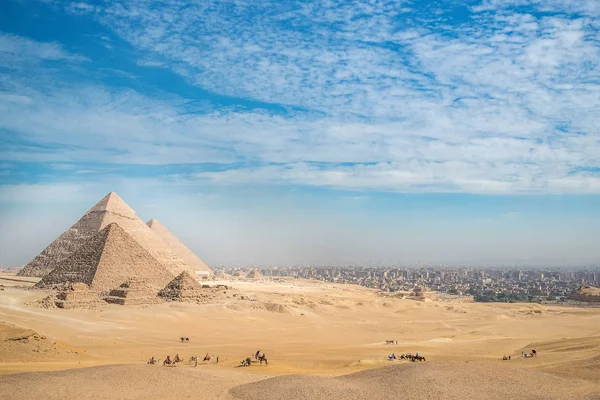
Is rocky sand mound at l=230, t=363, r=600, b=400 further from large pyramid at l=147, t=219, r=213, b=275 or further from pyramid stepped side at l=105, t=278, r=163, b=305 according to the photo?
large pyramid at l=147, t=219, r=213, b=275

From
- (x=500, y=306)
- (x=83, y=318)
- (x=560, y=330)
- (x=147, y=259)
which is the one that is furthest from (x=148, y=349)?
(x=500, y=306)

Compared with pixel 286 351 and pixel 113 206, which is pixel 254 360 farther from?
pixel 113 206

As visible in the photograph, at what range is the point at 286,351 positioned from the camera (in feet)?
74.1

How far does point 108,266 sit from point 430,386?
3223 centimetres

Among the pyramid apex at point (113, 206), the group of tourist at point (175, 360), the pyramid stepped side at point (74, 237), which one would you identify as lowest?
the group of tourist at point (175, 360)

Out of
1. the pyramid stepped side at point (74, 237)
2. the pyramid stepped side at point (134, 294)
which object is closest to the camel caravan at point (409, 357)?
the pyramid stepped side at point (134, 294)

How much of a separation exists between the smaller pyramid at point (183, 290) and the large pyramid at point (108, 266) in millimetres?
2082

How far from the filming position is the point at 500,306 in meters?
57.4

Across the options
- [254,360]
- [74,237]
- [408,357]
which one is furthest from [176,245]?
[408,357]

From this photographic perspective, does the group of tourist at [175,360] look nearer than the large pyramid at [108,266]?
Yes

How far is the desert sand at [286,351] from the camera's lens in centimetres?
1212

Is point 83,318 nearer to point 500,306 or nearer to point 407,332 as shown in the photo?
point 407,332

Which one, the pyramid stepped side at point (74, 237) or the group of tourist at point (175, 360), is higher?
the pyramid stepped side at point (74, 237)

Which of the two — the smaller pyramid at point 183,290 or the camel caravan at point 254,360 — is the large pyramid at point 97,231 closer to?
the smaller pyramid at point 183,290
